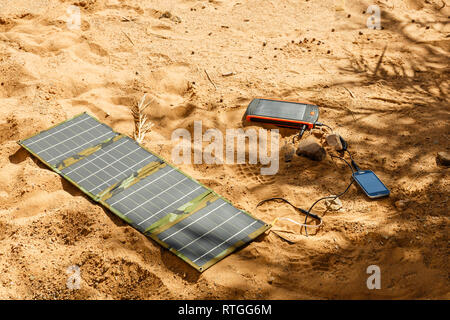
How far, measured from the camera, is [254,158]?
4.35 m

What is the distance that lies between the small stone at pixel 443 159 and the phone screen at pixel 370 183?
66 centimetres

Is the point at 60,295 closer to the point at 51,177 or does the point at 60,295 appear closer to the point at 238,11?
the point at 51,177

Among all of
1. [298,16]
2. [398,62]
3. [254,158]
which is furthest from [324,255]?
[298,16]

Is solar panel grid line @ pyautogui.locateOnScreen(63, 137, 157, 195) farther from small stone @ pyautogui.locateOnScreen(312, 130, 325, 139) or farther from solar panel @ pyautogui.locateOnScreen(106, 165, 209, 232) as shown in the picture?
small stone @ pyautogui.locateOnScreen(312, 130, 325, 139)

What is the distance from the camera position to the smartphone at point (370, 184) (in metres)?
3.86

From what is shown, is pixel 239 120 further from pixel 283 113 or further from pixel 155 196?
pixel 155 196

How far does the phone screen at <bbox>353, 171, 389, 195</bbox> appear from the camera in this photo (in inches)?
153

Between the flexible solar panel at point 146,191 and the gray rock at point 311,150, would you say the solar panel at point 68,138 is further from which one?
the gray rock at point 311,150

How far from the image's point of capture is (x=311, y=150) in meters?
4.26

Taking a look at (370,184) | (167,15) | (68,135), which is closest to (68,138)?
(68,135)

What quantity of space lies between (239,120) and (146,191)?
1.45 m

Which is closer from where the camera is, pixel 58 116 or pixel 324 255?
pixel 324 255

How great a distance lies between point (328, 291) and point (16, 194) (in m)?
2.69

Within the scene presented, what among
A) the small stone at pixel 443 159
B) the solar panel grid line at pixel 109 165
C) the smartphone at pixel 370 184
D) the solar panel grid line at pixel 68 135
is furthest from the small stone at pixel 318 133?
the solar panel grid line at pixel 68 135
